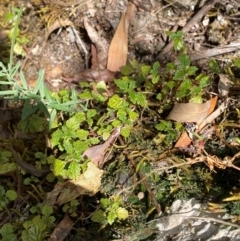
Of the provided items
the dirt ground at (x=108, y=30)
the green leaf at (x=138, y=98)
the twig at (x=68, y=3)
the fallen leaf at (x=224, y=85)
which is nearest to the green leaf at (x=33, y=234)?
the green leaf at (x=138, y=98)

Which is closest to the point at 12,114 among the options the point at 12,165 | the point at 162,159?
the point at 12,165

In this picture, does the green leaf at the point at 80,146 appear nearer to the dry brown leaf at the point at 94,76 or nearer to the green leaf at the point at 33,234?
the green leaf at the point at 33,234

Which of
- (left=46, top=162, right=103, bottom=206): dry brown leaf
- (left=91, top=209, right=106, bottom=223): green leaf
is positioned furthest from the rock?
(left=46, top=162, right=103, bottom=206): dry brown leaf

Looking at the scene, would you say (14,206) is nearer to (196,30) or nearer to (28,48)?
(28,48)

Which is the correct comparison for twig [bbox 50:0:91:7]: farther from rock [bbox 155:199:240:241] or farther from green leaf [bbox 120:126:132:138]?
rock [bbox 155:199:240:241]

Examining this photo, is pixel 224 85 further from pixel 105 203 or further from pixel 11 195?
pixel 11 195

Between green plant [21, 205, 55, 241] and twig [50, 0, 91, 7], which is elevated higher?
twig [50, 0, 91, 7]
